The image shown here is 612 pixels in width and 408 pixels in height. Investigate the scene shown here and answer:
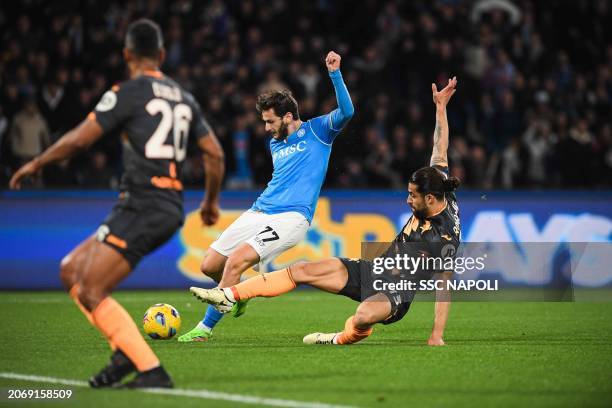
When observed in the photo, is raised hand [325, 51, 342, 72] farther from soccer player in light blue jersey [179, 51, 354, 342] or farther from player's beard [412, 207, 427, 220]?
player's beard [412, 207, 427, 220]

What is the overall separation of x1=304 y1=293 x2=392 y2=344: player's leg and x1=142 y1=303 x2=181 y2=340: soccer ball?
Result: 1.47 meters

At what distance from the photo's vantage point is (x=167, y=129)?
24.0 feet

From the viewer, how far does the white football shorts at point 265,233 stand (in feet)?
33.7

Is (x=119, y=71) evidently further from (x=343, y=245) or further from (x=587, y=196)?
(x=587, y=196)

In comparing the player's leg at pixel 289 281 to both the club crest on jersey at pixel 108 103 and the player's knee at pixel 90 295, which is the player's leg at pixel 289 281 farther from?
the club crest on jersey at pixel 108 103

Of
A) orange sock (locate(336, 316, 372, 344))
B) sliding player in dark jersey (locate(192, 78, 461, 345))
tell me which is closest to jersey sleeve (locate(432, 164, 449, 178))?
sliding player in dark jersey (locate(192, 78, 461, 345))

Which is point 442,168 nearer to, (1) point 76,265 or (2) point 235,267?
(2) point 235,267

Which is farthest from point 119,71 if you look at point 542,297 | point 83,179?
point 542,297

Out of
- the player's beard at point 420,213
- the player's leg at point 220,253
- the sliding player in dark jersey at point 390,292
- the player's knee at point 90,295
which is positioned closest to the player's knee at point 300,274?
the sliding player in dark jersey at point 390,292

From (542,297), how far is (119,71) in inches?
323

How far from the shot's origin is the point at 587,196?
18016mm

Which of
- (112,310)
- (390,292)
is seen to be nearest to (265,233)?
(390,292)

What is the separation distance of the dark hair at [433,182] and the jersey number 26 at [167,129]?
3.04 m

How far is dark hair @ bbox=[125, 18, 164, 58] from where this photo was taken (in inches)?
287
